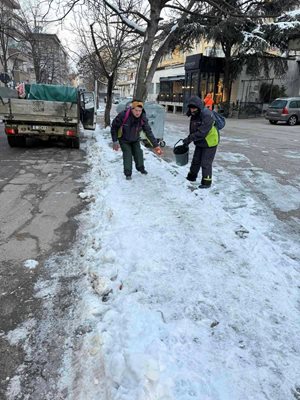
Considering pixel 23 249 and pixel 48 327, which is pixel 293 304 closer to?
pixel 48 327

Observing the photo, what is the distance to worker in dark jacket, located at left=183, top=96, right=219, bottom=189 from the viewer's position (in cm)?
589

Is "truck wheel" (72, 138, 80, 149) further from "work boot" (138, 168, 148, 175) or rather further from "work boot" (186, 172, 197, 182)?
"work boot" (186, 172, 197, 182)

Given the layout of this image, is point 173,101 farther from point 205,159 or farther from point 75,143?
point 205,159

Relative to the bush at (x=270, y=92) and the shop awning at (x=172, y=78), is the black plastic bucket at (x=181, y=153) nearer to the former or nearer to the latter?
the bush at (x=270, y=92)

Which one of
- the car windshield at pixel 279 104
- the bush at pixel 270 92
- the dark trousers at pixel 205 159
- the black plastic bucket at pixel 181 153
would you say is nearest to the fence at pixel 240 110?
the bush at pixel 270 92

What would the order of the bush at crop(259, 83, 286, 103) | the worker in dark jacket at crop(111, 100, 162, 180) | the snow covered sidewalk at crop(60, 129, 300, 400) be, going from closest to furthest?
the snow covered sidewalk at crop(60, 129, 300, 400)
the worker in dark jacket at crop(111, 100, 162, 180)
the bush at crop(259, 83, 286, 103)

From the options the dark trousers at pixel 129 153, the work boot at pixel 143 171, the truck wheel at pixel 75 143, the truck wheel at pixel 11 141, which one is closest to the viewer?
the dark trousers at pixel 129 153

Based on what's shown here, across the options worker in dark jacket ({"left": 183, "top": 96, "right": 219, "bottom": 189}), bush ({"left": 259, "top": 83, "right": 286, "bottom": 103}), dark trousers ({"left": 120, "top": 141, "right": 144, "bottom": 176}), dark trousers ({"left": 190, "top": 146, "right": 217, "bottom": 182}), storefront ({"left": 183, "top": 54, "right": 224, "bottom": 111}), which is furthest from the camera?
bush ({"left": 259, "top": 83, "right": 286, "bottom": 103})

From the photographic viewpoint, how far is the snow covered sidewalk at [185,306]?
219 cm

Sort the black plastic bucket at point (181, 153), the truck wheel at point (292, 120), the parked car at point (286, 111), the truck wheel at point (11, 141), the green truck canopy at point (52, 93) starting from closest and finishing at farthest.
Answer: the black plastic bucket at point (181, 153) < the truck wheel at point (11, 141) < the green truck canopy at point (52, 93) < the parked car at point (286, 111) < the truck wheel at point (292, 120)

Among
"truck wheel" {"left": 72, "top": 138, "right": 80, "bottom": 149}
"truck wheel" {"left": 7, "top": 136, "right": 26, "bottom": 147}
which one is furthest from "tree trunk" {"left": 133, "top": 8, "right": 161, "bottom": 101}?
"truck wheel" {"left": 7, "top": 136, "right": 26, "bottom": 147}

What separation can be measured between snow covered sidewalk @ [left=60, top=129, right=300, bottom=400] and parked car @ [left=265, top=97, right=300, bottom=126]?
19.1 meters

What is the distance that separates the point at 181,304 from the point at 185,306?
41 millimetres

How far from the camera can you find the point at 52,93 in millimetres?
11836
